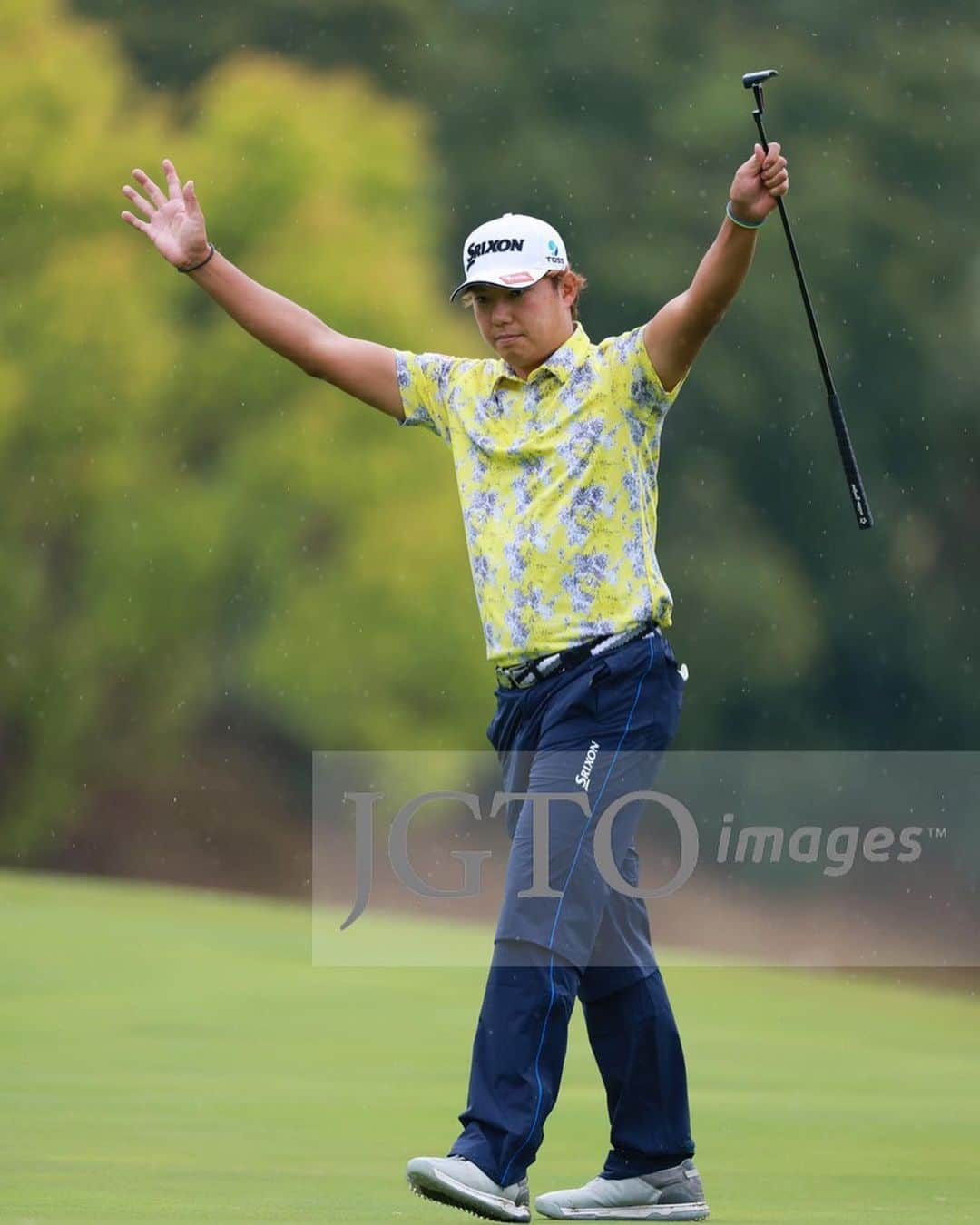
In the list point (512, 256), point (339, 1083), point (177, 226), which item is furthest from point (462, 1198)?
point (339, 1083)

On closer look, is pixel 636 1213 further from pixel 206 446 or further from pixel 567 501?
pixel 206 446

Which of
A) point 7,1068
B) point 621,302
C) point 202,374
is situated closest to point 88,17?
point 202,374

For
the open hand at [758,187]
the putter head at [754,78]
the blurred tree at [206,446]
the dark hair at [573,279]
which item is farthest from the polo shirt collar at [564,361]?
the blurred tree at [206,446]

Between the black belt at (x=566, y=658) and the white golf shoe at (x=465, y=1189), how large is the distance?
87 centimetres

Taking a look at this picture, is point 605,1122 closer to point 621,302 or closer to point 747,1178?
point 747,1178

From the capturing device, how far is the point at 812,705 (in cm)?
2783

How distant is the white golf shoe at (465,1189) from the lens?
4.00 metres

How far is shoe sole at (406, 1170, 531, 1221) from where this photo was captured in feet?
13.1

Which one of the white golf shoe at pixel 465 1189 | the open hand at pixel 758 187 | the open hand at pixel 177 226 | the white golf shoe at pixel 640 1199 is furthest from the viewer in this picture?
Answer: the open hand at pixel 177 226

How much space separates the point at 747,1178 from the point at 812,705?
23.2 m

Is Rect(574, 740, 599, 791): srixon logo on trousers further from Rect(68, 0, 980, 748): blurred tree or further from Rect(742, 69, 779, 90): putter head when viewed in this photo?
Rect(68, 0, 980, 748): blurred tree

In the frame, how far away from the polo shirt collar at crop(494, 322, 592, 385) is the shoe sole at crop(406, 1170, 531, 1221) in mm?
1435

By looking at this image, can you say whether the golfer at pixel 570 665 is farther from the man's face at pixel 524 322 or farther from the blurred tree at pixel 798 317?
the blurred tree at pixel 798 317

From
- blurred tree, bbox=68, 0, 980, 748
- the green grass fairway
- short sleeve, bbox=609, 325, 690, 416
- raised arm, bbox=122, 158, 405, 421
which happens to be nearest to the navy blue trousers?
the green grass fairway
